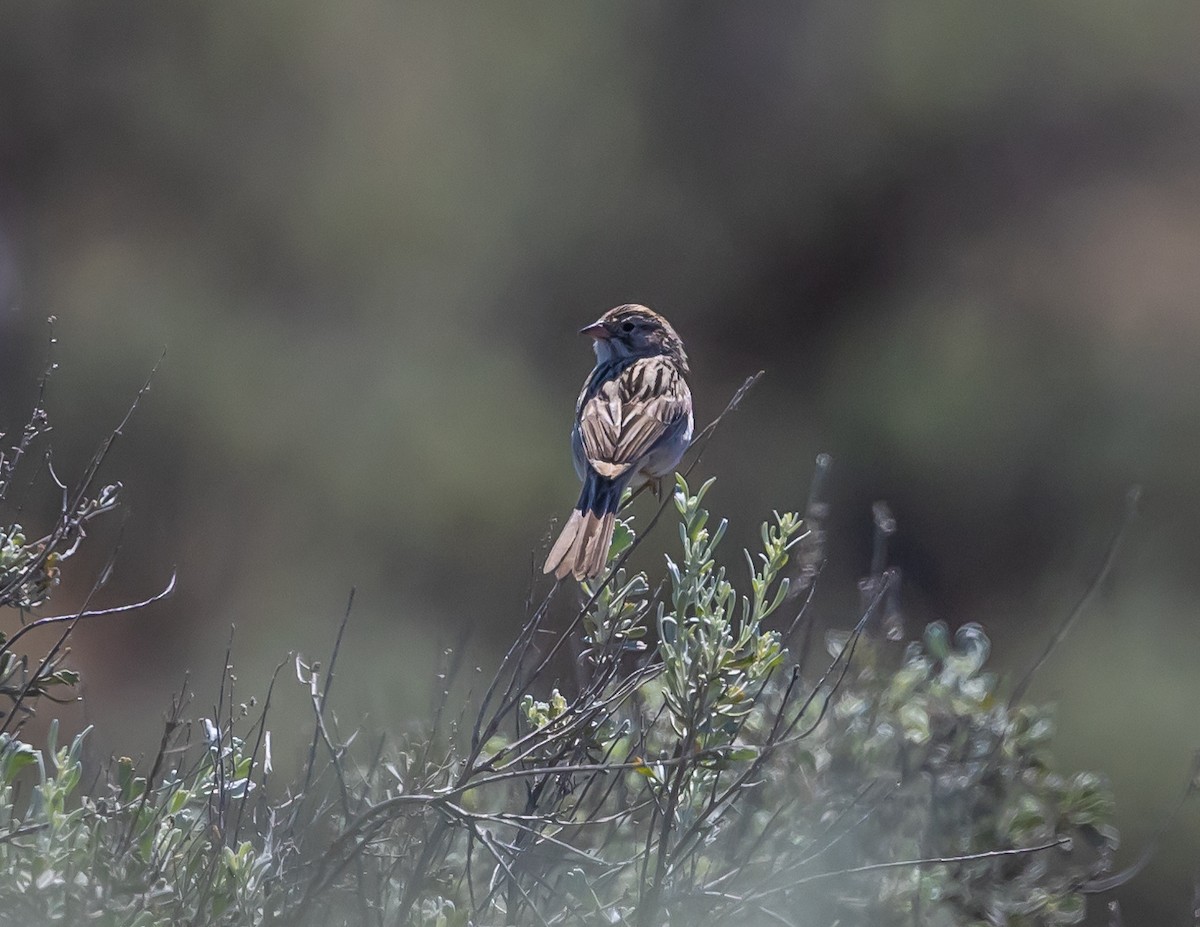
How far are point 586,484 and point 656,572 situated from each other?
817 centimetres

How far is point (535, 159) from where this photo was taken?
1928 cm

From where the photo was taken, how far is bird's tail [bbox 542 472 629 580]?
456cm

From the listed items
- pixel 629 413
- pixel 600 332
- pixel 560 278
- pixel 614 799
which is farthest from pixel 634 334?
pixel 560 278

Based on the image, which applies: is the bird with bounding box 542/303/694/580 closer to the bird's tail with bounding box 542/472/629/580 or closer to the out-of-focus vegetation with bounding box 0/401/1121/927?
the bird's tail with bounding box 542/472/629/580

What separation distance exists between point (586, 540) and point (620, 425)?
47.3 inches

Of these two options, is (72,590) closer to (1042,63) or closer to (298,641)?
(298,641)

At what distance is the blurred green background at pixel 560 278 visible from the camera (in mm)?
15859

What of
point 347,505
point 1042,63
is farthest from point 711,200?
point 347,505

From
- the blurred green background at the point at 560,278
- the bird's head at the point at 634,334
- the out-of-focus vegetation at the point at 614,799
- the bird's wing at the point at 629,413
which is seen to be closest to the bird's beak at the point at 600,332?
the bird's head at the point at 634,334

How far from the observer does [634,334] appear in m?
7.05

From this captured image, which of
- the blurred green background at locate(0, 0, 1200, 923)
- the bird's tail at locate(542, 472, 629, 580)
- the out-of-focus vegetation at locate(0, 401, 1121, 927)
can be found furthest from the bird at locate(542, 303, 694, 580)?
the blurred green background at locate(0, 0, 1200, 923)

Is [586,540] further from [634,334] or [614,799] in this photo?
[634,334]

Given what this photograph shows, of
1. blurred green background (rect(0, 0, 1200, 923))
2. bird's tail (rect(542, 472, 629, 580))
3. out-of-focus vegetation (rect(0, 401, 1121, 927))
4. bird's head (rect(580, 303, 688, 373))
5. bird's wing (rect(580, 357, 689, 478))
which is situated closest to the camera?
out-of-focus vegetation (rect(0, 401, 1121, 927))

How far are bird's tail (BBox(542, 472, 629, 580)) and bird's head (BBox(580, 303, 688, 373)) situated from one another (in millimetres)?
1832
